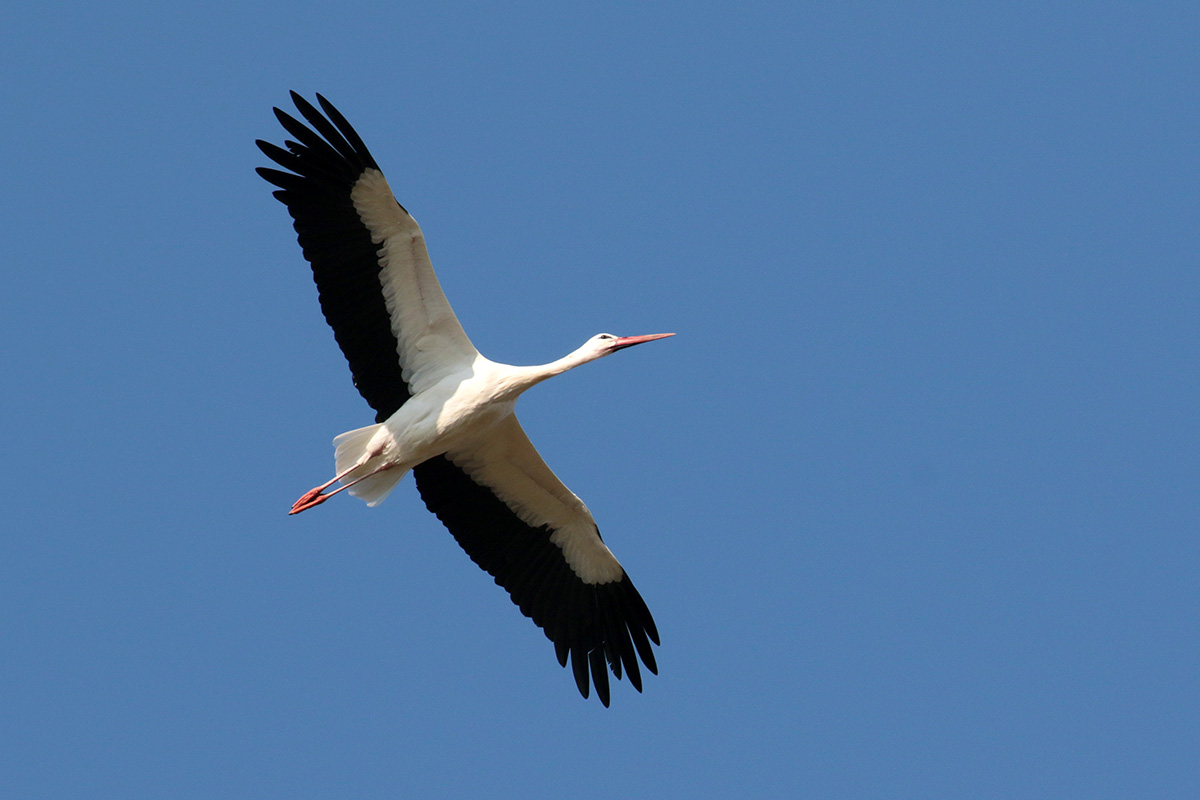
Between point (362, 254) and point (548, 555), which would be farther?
point (548, 555)

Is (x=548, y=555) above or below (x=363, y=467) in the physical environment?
below

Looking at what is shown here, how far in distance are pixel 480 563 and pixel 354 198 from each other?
3.76 metres

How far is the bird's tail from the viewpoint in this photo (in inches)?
530

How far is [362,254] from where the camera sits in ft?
43.8

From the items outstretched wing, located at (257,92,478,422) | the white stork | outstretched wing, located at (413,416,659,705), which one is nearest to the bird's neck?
the white stork

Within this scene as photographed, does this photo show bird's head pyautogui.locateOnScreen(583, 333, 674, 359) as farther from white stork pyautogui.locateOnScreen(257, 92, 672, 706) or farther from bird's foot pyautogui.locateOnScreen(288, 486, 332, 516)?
bird's foot pyautogui.locateOnScreen(288, 486, 332, 516)

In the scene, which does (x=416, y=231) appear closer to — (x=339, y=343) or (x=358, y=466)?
Result: (x=339, y=343)

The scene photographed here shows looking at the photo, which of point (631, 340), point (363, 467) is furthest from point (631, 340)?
point (363, 467)

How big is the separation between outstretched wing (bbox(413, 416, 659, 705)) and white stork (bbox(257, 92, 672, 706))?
0.5 inches

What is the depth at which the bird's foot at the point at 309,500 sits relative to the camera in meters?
13.7

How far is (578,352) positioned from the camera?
1362cm

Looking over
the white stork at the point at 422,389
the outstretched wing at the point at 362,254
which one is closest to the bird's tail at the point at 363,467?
the white stork at the point at 422,389

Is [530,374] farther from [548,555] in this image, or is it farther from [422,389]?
[548,555]

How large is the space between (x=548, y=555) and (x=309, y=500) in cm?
244
